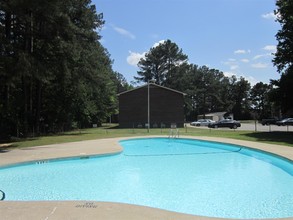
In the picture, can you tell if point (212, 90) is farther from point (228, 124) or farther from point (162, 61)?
point (228, 124)

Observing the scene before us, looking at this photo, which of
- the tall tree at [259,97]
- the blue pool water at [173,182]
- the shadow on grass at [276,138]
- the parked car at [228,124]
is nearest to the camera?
the blue pool water at [173,182]

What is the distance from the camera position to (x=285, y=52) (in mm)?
31828

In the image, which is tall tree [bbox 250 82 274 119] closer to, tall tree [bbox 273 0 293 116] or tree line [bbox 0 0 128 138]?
tall tree [bbox 273 0 293 116]

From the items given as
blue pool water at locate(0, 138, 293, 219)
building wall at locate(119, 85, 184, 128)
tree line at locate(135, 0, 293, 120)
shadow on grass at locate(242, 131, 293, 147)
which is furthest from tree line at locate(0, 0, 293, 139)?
tree line at locate(135, 0, 293, 120)

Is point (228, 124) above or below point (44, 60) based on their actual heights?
below

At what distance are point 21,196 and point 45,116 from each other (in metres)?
27.8

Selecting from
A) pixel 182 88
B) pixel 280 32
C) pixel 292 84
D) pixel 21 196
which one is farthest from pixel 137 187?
pixel 182 88

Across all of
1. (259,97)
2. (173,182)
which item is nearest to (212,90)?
(259,97)

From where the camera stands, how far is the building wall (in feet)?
160

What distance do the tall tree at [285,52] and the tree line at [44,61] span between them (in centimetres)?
1861

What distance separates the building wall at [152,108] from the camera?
48.9 meters

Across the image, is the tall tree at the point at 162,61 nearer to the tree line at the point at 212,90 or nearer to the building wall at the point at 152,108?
the tree line at the point at 212,90

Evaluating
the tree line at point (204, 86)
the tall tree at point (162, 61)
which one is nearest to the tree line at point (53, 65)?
the tree line at point (204, 86)

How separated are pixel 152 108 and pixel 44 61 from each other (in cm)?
2592
